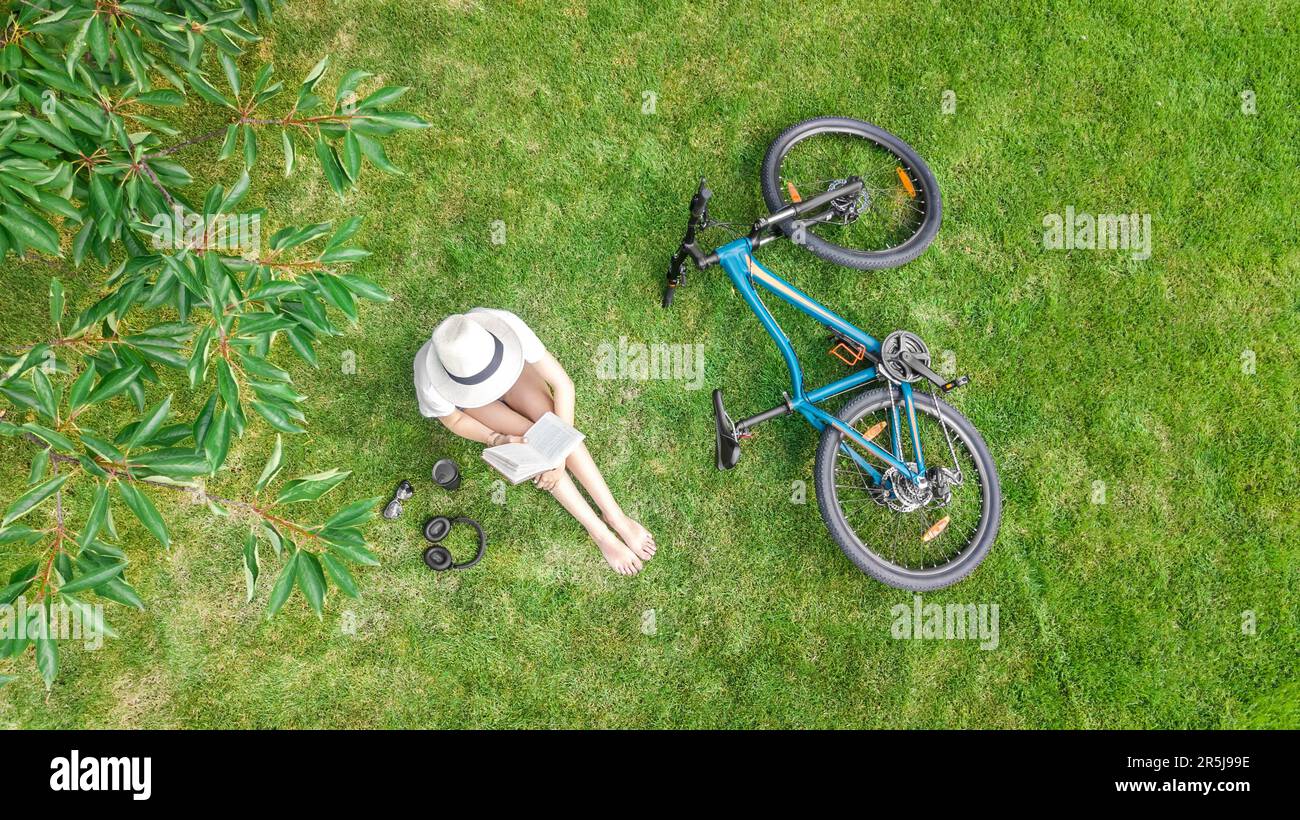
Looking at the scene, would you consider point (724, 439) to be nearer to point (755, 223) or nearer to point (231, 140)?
point (755, 223)

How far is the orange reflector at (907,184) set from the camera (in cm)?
529

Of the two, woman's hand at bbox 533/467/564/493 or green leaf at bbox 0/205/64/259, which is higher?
green leaf at bbox 0/205/64/259

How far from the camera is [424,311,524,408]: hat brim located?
160 inches

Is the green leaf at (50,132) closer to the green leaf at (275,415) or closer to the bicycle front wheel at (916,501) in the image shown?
the green leaf at (275,415)

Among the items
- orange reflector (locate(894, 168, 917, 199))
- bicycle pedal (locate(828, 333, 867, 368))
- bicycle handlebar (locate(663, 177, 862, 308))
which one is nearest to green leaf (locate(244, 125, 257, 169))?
bicycle handlebar (locate(663, 177, 862, 308))

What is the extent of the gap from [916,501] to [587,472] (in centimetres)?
204

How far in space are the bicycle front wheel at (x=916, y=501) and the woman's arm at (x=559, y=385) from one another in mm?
1608

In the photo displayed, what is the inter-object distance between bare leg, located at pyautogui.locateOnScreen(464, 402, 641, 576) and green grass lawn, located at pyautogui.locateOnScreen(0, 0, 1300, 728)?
0.16 metres

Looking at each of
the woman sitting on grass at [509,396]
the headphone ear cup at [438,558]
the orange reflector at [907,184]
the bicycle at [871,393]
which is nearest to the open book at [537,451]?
the woman sitting on grass at [509,396]

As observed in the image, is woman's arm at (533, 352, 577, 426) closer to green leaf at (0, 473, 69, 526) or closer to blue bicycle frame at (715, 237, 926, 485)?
blue bicycle frame at (715, 237, 926, 485)

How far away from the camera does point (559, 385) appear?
4680 mm

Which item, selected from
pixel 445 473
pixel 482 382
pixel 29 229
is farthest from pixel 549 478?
pixel 29 229
